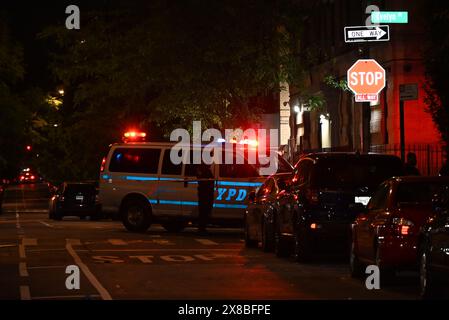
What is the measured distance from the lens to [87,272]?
16.5 m

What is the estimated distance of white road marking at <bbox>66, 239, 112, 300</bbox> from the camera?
44.6ft

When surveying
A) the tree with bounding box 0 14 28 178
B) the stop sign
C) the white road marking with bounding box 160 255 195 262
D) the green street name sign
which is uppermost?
the tree with bounding box 0 14 28 178

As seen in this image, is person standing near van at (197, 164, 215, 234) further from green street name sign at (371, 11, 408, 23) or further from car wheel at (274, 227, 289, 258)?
car wheel at (274, 227, 289, 258)

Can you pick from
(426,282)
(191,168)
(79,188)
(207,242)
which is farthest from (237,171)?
(426,282)

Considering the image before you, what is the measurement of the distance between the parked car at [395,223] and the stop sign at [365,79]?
288 inches

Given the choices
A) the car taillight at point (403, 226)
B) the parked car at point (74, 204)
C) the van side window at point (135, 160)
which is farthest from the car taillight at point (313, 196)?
the parked car at point (74, 204)

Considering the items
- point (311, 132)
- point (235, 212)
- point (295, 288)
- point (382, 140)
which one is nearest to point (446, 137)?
point (235, 212)

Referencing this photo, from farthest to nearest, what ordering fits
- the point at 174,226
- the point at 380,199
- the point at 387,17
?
the point at 174,226, the point at 387,17, the point at 380,199

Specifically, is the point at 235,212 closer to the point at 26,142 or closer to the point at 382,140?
the point at 382,140

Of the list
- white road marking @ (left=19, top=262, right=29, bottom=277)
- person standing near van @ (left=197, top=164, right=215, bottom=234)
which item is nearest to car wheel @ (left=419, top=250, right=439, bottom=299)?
white road marking @ (left=19, top=262, right=29, bottom=277)

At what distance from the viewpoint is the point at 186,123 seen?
35562mm

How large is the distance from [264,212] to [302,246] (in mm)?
3187

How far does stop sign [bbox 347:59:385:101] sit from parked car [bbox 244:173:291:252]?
2710 mm

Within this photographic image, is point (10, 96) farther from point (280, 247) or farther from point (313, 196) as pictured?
point (313, 196)
